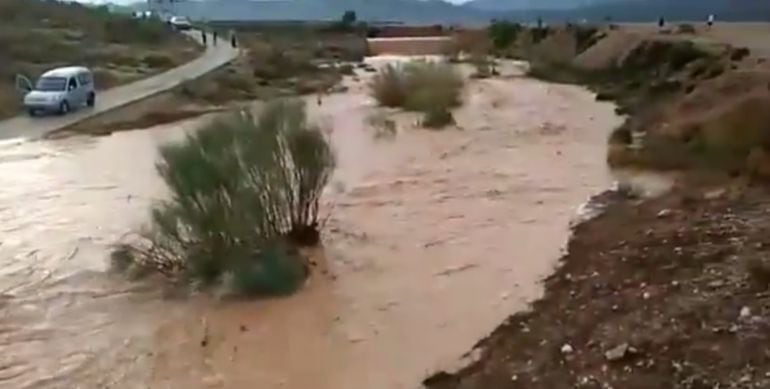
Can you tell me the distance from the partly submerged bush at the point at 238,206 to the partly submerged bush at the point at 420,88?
65.3 feet

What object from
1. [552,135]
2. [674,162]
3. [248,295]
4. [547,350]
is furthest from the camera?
[552,135]

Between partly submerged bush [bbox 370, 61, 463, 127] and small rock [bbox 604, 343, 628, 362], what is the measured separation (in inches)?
1029

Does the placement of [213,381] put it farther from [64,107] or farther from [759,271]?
[64,107]

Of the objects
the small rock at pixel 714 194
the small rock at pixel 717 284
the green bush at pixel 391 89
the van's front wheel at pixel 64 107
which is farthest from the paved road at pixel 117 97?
the small rock at pixel 717 284

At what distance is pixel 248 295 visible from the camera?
13.2m

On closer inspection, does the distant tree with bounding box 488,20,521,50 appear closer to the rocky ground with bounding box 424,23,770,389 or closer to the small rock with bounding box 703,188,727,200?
the rocky ground with bounding box 424,23,770,389

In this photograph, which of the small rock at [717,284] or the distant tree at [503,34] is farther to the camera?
the distant tree at [503,34]

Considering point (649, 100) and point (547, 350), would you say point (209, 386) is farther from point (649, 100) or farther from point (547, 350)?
point (649, 100)

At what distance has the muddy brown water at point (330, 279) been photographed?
1099cm

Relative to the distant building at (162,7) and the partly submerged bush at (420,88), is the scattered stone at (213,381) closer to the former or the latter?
the partly submerged bush at (420,88)

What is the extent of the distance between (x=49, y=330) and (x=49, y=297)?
144 cm

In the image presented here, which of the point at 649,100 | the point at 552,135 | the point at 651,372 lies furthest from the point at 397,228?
the point at 649,100

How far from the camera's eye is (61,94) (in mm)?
37406

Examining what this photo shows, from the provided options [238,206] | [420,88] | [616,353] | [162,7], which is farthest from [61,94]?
[162,7]
